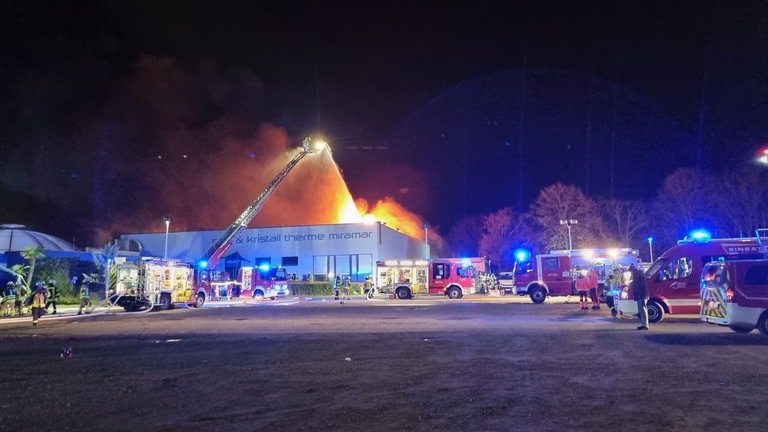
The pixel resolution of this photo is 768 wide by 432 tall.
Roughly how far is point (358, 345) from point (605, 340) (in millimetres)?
5159

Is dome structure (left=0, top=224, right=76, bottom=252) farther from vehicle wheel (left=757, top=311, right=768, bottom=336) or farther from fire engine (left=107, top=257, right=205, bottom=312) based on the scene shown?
vehicle wheel (left=757, top=311, right=768, bottom=336)

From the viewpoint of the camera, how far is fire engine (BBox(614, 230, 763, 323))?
15453 millimetres

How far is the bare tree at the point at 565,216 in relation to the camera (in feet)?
167

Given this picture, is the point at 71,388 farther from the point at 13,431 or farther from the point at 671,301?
the point at 671,301

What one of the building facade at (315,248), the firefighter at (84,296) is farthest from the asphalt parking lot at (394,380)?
the building facade at (315,248)

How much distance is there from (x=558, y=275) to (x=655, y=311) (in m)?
11.1

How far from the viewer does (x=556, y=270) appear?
26.8 metres

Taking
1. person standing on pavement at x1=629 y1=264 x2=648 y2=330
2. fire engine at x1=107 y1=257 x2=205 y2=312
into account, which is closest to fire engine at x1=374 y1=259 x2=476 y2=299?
fire engine at x1=107 y1=257 x2=205 y2=312

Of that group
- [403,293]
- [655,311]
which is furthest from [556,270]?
[655,311]

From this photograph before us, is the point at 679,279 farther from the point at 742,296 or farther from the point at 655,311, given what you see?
the point at 742,296

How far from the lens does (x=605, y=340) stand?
11172 millimetres

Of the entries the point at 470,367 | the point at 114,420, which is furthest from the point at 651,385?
the point at 114,420

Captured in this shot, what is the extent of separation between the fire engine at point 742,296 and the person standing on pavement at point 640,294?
1.50 metres

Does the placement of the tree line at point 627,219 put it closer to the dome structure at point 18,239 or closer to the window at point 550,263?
the window at point 550,263
